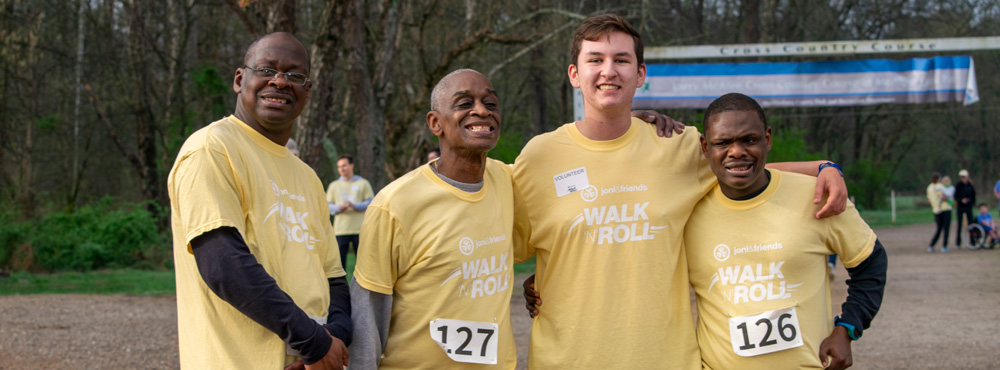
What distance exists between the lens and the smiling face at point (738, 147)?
288 cm

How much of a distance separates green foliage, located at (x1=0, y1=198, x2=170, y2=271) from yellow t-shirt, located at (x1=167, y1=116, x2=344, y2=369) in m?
13.0

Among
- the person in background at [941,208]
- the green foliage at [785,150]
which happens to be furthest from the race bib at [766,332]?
the person in background at [941,208]

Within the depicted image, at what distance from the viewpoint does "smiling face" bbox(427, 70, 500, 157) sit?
2.87m

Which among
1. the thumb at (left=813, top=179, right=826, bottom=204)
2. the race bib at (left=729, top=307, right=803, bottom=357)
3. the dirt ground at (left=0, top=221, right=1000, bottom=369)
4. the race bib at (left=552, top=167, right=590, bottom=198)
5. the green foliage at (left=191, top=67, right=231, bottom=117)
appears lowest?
the dirt ground at (left=0, top=221, right=1000, bottom=369)

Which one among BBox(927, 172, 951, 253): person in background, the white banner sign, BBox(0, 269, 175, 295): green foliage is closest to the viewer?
BBox(0, 269, 175, 295): green foliage

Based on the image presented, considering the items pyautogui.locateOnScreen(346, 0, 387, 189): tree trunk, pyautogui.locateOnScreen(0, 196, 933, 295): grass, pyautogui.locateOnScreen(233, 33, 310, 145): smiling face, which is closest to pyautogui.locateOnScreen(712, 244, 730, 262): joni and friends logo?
pyautogui.locateOnScreen(233, 33, 310, 145): smiling face

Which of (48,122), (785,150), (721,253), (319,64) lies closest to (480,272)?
(721,253)

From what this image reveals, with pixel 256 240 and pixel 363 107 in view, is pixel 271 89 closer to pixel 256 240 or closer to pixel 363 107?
pixel 256 240

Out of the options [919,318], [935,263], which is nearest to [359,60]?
[919,318]

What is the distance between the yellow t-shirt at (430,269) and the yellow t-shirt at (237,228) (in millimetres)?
264

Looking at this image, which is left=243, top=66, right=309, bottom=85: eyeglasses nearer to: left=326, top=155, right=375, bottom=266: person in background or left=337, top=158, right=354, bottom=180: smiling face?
left=326, top=155, right=375, bottom=266: person in background

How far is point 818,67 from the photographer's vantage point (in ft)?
42.8

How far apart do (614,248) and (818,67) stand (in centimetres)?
1144

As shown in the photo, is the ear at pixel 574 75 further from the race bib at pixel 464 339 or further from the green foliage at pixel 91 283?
the green foliage at pixel 91 283
